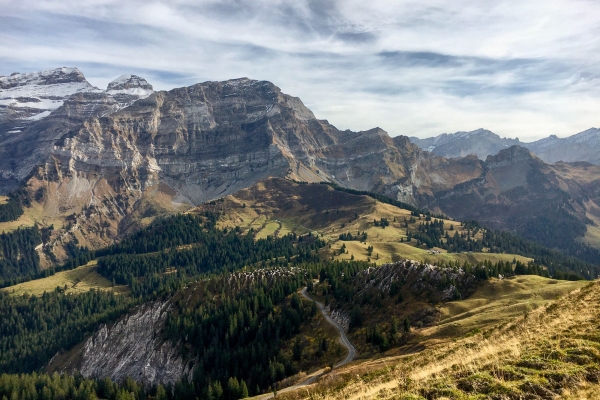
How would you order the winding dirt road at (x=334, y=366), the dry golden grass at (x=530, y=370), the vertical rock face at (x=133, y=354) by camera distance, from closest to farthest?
the dry golden grass at (x=530, y=370), the winding dirt road at (x=334, y=366), the vertical rock face at (x=133, y=354)

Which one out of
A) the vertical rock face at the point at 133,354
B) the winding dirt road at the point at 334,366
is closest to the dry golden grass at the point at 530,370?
the winding dirt road at the point at 334,366

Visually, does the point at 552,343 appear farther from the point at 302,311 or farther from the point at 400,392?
A: the point at 302,311

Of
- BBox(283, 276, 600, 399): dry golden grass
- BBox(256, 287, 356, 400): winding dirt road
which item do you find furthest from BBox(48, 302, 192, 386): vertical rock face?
BBox(283, 276, 600, 399): dry golden grass

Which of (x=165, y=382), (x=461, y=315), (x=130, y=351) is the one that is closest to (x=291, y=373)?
(x=461, y=315)

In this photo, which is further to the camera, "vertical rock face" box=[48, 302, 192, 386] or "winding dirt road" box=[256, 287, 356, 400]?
"vertical rock face" box=[48, 302, 192, 386]

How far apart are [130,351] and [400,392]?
155171 millimetres

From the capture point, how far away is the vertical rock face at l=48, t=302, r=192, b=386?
455 ft

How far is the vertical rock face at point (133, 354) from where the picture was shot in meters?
139

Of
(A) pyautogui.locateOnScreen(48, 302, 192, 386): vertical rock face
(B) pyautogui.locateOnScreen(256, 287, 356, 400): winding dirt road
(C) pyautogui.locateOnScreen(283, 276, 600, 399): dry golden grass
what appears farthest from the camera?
(A) pyautogui.locateOnScreen(48, 302, 192, 386): vertical rock face

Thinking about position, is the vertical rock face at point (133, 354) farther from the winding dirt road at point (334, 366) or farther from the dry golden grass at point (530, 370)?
the dry golden grass at point (530, 370)

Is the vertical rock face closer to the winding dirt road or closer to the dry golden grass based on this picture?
the winding dirt road

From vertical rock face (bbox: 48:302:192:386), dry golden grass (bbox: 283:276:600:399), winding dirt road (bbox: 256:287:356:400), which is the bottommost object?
vertical rock face (bbox: 48:302:192:386)

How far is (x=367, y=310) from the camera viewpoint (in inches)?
4299

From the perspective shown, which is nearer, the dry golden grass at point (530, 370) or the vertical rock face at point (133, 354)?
the dry golden grass at point (530, 370)
